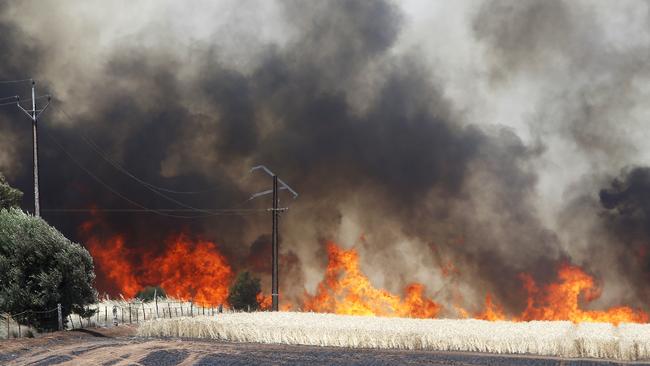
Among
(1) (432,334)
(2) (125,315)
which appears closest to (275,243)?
(2) (125,315)

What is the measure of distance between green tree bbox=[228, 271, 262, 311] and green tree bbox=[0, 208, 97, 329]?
23.7 meters

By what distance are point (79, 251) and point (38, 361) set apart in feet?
45.9

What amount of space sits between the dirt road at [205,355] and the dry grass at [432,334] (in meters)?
1.43

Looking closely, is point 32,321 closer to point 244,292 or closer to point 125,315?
point 125,315

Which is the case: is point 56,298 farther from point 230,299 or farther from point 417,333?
point 230,299

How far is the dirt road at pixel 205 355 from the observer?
1371 inches

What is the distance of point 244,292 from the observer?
72.0 meters

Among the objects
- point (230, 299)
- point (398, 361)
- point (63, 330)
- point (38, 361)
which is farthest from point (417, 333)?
point (230, 299)

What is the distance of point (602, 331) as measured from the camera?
42.0 metres

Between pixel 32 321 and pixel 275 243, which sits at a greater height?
pixel 275 243

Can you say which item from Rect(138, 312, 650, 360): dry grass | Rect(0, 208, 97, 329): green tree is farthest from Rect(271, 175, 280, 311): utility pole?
Rect(0, 208, 97, 329): green tree

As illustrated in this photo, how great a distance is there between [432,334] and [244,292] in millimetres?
35141

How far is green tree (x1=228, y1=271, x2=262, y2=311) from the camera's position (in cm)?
7175

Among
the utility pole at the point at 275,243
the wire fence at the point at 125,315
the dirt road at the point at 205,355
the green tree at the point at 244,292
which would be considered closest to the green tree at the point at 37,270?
the wire fence at the point at 125,315
